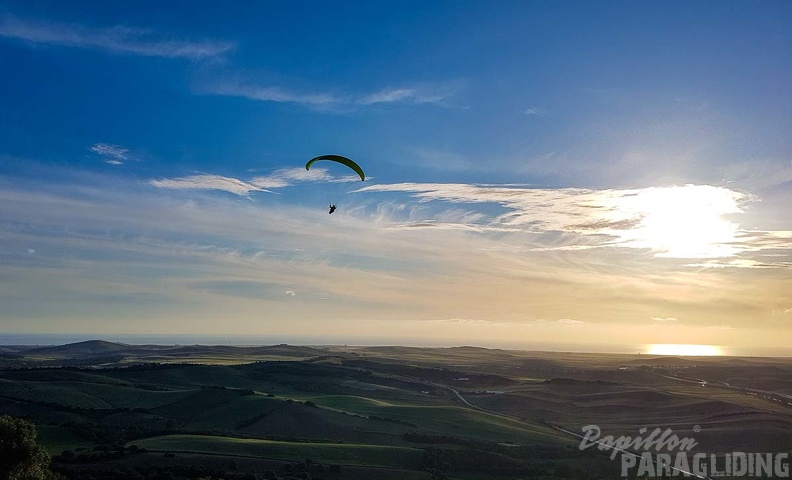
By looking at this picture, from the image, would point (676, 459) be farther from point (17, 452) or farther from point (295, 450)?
point (17, 452)

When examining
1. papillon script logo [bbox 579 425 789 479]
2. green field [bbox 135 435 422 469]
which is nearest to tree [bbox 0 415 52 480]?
green field [bbox 135 435 422 469]

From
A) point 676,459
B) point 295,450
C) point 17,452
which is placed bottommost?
point 676,459

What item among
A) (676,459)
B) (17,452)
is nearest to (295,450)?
(17,452)

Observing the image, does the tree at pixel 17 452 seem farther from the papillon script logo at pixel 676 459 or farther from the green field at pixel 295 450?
the papillon script logo at pixel 676 459

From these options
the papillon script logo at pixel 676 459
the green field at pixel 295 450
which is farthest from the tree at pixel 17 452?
the papillon script logo at pixel 676 459

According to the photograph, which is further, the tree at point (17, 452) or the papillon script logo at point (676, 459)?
the papillon script logo at point (676, 459)

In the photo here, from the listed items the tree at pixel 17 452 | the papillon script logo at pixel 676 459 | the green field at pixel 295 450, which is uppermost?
the tree at pixel 17 452

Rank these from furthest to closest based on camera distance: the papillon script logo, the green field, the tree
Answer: the papillon script logo, the green field, the tree

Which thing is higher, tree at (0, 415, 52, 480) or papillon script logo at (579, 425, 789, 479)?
tree at (0, 415, 52, 480)

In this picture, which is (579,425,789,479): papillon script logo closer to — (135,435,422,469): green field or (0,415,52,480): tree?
(135,435,422,469): green field
